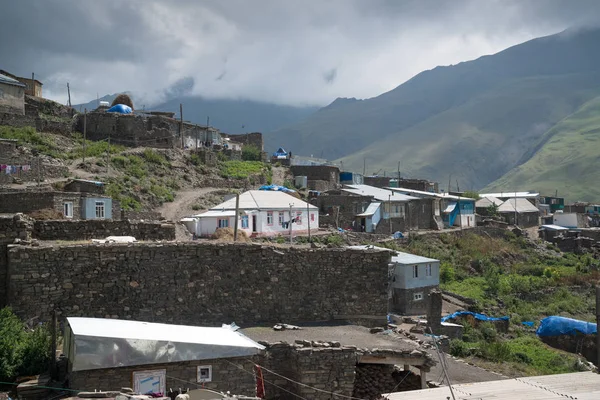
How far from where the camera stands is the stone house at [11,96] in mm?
44562

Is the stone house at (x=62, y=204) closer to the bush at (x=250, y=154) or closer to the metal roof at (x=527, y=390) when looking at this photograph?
the metal roof at (x=527, y=390)

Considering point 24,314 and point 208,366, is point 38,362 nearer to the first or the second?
point 24,314

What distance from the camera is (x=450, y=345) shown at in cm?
2078

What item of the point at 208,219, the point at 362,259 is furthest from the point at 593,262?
the point at 362,259

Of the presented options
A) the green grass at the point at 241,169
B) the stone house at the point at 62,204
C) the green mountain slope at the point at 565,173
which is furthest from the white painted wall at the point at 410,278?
the green mountain slope at the point at 565,173

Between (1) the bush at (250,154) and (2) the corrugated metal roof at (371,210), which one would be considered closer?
(2) the corrugated metal roof at (371,210)

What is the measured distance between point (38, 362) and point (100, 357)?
1.70m

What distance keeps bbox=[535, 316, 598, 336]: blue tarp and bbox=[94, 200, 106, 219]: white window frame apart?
2302 centimetres

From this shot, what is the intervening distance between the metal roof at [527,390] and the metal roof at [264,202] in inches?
1158

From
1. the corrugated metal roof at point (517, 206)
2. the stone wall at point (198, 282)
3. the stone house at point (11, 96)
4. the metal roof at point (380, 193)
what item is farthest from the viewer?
the corrugated metal roof at point (517, 206)

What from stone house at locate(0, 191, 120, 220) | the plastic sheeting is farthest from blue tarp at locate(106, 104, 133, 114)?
the plastic sheeting

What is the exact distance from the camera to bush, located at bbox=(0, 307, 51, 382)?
387 inches

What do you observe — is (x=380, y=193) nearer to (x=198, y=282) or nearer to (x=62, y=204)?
(x=62, y=204)

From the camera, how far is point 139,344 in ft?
31.1
